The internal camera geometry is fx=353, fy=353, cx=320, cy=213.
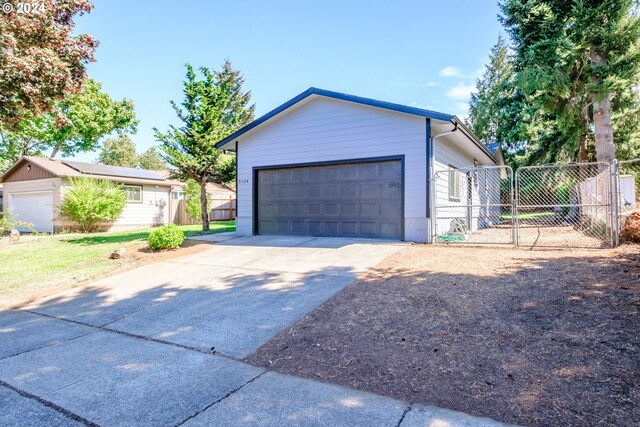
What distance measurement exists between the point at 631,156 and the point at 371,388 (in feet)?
65.3

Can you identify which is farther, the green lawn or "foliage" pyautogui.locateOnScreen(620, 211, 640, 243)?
"foliage" pyautogui.locateOnScreen(620, 211, 640, 243)

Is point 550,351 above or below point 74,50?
below

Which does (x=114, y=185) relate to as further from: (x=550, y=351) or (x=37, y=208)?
(x=550, y=351)

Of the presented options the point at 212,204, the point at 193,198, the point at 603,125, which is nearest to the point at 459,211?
the point at 603,125

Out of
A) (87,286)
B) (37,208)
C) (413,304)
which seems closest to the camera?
(413,304)

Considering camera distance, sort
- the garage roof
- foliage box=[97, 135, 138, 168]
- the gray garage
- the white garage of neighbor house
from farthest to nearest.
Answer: foliage box=[97, 135, 138, 168]
the gray garage
the white garage of neighbor house
the garage roof

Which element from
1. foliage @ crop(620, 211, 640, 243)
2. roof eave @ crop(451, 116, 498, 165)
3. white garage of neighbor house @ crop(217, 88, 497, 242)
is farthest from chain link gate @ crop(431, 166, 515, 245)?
foliage @ crop(620, 211, 640, 243)

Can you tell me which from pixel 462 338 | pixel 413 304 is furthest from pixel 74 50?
pixel 462 338

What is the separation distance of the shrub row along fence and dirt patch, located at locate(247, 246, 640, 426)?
2502 millimetres

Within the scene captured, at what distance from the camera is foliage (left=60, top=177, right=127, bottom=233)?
16.1 m

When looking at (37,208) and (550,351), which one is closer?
(550,351)

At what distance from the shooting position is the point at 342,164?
10.3 meters

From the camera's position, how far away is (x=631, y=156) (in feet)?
53.6

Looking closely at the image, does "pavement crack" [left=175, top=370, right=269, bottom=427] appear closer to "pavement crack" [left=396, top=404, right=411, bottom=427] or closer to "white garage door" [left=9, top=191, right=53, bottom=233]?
"pavement crack" [left=396, top=404, right=411, bottom=427]
